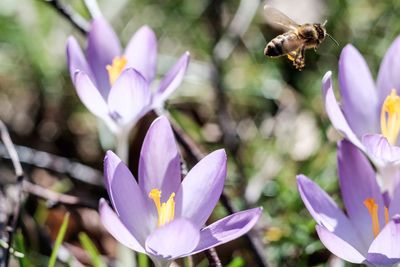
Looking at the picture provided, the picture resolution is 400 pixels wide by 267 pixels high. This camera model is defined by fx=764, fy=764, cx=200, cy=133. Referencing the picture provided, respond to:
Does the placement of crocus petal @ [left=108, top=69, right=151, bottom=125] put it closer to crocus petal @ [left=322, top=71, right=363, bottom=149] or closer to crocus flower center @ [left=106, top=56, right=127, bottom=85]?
crocus flower center @ [left=106, top=56, right=127, bottom=85]

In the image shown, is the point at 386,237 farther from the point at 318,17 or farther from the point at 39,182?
the point at 318,17

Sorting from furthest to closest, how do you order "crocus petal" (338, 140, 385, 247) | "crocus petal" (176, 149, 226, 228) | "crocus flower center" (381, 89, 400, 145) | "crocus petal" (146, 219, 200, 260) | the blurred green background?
1. the blurred green background
2. "crocus flower center" (381, 89, 400, 145)
3. "crocus petal" (338, 140, 385, 247)
4. "crocus petal" (176, 149, 226, 228)
5. "crocus petal" (146, 219, 200, 260)

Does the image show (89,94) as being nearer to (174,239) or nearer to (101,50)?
(101,50)

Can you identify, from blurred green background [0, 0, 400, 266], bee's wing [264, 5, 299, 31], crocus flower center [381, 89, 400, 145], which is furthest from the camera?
blurred green background [0, 0, 400, 266]

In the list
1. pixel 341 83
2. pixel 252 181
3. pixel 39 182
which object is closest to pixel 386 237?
pixel 341 83

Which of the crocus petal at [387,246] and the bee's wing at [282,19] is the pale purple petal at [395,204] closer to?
the crocus petal at [387,246]

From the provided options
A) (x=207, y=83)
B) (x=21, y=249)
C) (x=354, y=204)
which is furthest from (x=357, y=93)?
(x=207, y=83)

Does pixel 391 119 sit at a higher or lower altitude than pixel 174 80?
lower

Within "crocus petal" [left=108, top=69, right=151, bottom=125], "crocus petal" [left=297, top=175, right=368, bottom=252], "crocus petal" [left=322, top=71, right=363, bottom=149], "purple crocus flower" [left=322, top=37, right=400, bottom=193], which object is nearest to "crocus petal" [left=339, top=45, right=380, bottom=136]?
"purple crocus flower" [left=322, top=37, right=400, bottom=193]
